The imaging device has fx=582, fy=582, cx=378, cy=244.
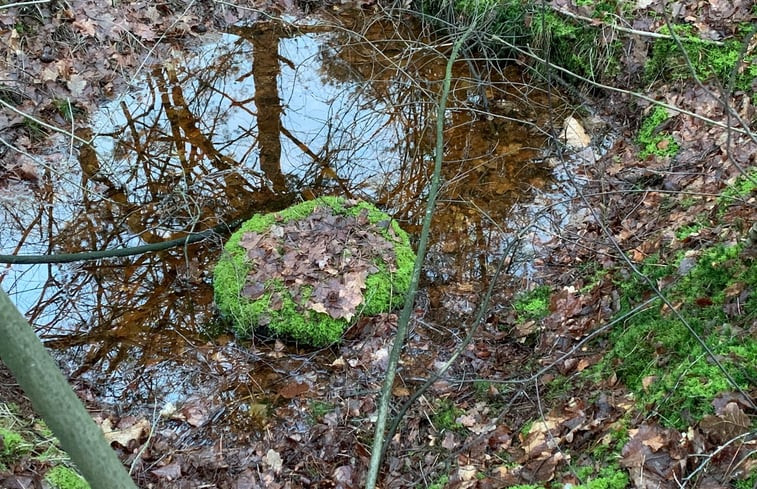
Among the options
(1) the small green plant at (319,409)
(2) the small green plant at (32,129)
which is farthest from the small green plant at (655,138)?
(2) the small green plant at (32,129)

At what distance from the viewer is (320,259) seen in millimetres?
4473

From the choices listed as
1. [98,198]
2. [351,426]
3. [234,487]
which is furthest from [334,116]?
[234,487]

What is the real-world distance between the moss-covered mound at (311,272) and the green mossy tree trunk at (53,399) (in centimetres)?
275

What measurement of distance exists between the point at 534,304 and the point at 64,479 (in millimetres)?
3115

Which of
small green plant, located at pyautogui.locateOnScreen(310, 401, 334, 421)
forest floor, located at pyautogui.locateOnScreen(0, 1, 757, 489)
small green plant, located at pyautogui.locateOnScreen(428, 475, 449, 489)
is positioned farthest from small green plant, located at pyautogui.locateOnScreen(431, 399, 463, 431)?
small green plant, located at pyautogui.locateOnScreen(310, 401, 334, 421)

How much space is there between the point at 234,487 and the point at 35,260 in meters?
2.64

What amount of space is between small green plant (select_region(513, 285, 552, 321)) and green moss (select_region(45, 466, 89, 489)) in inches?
115

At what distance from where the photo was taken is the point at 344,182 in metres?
5.88

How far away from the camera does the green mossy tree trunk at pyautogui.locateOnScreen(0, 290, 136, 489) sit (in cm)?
135

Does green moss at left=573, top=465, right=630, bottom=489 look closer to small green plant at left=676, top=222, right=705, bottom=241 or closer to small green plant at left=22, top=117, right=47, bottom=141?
small green plant at left=676, top=222, right=705, bottom=241

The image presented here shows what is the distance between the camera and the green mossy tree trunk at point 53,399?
1.35 metres

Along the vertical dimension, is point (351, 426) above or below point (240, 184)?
below

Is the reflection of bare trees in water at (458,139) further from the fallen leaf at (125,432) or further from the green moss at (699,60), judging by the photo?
the fallen leaf at (125,432)

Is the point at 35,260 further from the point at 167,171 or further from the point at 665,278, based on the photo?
the point at 665,278
